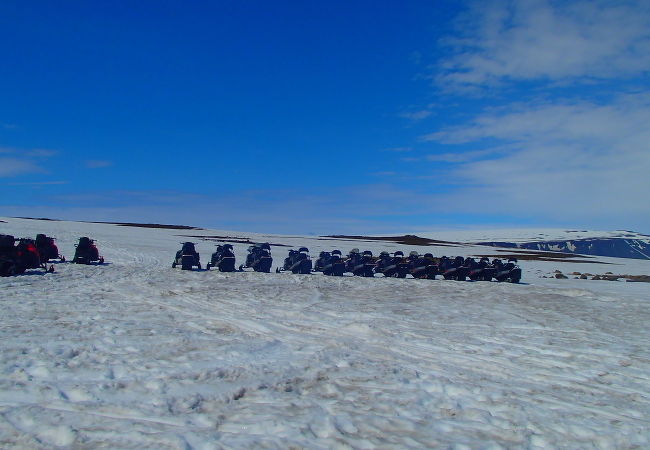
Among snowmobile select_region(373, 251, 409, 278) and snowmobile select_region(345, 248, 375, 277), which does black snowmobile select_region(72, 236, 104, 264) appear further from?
snowmobile select_region(373, 251, 409, 278)

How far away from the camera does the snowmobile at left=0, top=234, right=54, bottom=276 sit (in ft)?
61.6

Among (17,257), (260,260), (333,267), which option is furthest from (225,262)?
(17,257)

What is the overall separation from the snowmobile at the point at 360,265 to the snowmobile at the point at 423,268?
2.29 metres

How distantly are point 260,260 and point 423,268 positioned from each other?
8.98 metres

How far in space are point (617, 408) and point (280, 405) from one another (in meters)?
4.63

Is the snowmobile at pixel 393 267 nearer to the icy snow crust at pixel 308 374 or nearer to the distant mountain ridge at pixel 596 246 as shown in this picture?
the icy snow crust at pixel 308 374

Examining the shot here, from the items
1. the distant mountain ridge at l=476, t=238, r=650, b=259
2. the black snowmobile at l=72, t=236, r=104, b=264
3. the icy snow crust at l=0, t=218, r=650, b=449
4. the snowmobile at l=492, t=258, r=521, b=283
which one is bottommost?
the icy snow crust at l=0, t=218, r=650, b=449

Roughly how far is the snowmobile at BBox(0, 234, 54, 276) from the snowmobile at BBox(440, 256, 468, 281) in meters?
19.5

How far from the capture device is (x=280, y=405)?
636 cm

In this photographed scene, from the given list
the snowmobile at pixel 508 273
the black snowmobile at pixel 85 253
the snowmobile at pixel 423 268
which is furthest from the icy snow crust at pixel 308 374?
the snowmobile at pixel 508 273

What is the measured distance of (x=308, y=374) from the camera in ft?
25.6

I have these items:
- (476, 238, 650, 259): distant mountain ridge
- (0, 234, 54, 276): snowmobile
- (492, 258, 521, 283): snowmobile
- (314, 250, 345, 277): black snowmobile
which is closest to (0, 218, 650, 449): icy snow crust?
(0, 234, 54, 276): snowmobile

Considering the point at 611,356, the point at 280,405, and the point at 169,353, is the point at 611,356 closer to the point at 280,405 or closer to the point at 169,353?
the point at 280,405

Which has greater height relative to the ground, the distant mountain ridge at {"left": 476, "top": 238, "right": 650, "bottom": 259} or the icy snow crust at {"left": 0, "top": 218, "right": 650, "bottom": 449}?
the distant mountain ridge at {"left": 476, "top": 238, "right": 650, "bottom": 259}
